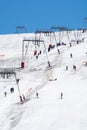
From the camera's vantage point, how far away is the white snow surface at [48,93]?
40625 mm

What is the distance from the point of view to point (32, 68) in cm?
7181

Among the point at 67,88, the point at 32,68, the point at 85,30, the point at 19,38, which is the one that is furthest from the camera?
the point at 19,38

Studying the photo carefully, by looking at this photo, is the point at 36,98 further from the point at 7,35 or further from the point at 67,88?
the point at 7,35

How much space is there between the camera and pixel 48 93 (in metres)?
51.5

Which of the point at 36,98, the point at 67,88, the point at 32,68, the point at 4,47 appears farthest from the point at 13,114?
the point at 4,47

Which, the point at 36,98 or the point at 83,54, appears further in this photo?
the point at 83,54

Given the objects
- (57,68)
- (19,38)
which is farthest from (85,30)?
(57,68)

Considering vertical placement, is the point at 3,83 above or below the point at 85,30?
below

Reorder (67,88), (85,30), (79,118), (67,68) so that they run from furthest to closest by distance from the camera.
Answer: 1. (85,30)
2. (67,68)
3. (67,88)
4. (79,118)

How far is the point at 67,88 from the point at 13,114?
9.44 m

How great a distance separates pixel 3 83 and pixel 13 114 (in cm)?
2216

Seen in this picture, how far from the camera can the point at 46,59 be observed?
75.9 meters

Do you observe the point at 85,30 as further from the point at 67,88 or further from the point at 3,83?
the point at 67,88

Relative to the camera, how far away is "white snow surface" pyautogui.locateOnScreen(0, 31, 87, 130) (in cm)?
4062
